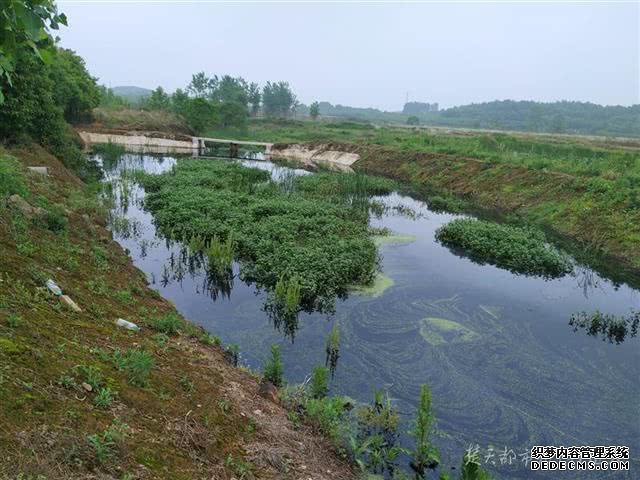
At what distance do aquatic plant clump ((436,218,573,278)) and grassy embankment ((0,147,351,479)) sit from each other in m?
11.6

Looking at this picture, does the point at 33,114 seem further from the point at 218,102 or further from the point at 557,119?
the point at 557,119

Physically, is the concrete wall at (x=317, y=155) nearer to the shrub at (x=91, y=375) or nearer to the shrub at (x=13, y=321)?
the shrub at (x=13, y=321)

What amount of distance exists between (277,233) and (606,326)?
33.6ft

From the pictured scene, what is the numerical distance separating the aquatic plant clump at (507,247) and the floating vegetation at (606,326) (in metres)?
3.55

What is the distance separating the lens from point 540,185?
26703mm

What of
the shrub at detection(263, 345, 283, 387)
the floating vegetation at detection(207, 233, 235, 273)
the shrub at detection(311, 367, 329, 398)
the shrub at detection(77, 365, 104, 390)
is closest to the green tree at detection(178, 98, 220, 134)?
the floating vegetation at detection(207, 233, 235, 273)

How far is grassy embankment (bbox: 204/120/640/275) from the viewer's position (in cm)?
1980

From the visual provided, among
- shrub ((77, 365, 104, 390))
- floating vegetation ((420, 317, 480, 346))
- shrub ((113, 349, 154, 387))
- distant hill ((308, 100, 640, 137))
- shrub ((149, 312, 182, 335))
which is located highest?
distant hill ((308, 100, 640, 137))

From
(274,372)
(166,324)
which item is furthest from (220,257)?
(274,372)

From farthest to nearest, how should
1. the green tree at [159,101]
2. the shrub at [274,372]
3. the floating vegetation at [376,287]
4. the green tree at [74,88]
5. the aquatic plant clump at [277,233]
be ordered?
1. the green tree at [159,101]
2. the green tree at [74,88]
3. the floating vegetation at [376,287]
4. the aquatic plant clump at [277,233]
5. the shrub at [274,372]

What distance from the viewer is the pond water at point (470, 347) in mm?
7902

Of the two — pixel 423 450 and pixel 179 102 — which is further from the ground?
pixel 179 102

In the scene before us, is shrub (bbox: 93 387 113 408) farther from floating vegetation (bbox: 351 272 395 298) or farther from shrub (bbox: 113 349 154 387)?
floating vegetation (bbox: 351 272 395 298)

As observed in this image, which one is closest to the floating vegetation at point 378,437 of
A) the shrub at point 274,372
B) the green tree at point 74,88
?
the shrub at point 274,372
